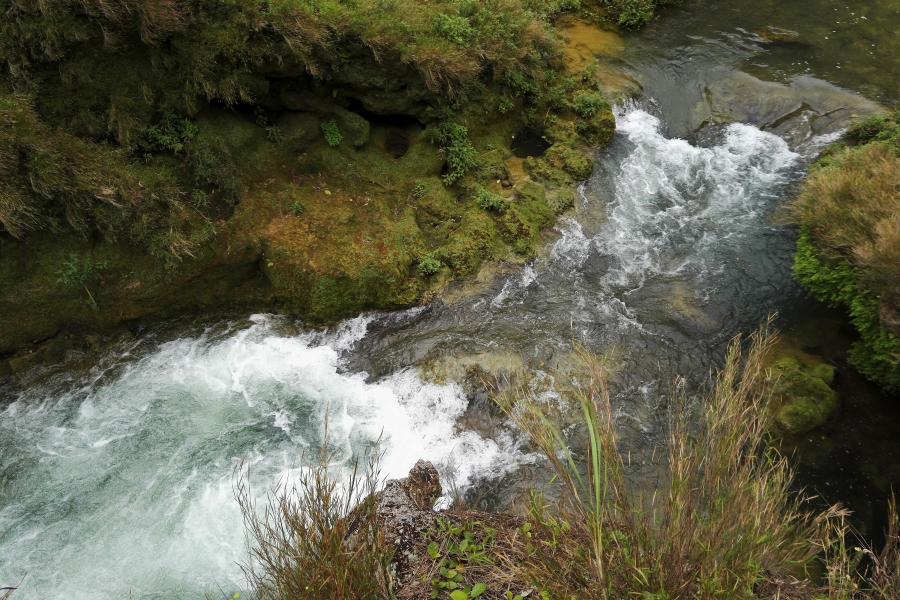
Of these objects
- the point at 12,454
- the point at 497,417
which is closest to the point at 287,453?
the point at 497,417

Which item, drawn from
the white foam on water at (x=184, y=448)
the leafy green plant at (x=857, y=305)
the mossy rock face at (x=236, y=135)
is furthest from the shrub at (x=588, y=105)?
the white foam on water at (x=184, y=448)

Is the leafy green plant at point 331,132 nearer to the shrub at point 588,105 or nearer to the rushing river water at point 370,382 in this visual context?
the rushing river water at point 370,382

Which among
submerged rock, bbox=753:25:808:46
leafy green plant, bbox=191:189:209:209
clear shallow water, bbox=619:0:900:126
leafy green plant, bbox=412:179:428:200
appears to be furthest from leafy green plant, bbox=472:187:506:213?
submerged rock, bbox=753:25:808:46

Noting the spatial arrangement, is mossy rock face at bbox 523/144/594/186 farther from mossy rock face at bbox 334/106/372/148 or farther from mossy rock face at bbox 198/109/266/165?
mossy rock face at bbox 198/109/266/165

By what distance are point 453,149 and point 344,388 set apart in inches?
216

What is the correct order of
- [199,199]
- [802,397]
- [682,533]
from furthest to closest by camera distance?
[199,199]
[802,397]
[682,533]

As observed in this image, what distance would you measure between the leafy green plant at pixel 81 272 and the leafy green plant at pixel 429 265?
5.39 metres

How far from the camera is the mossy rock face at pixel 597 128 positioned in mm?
12578

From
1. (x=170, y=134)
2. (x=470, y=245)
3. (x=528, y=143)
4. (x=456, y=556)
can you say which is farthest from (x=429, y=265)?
(x=456, y=556)

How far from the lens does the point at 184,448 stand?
26.6 feet

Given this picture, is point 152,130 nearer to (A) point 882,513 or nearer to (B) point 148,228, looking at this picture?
(B) point 148,228

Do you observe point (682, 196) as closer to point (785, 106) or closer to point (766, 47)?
point (785, 106)

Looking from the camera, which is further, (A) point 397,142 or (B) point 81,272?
(A) point 397,142

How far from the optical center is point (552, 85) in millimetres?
12992
